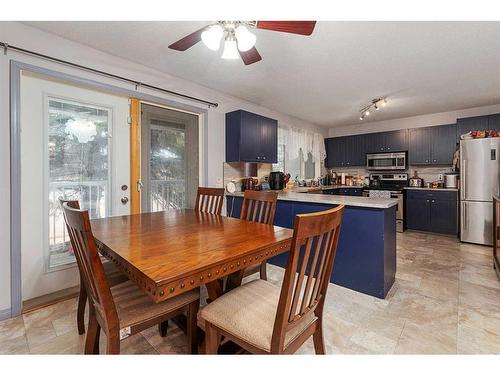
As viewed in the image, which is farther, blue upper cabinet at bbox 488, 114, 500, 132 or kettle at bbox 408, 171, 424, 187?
kettle at bbox 408, 171, 424, 187

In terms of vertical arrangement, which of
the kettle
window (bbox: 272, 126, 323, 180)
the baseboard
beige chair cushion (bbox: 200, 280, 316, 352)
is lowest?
the baseboard

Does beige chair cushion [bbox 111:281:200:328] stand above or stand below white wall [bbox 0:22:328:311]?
below

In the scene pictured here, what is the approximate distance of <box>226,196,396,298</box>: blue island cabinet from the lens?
2.14 meters

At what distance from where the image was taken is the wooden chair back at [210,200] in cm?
246

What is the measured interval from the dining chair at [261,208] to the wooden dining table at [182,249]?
11.0 inches

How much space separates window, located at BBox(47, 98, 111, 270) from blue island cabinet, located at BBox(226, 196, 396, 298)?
7.56 feet

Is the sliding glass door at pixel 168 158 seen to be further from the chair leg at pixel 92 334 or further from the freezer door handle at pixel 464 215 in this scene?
the freezer door handle at pixel 464 215

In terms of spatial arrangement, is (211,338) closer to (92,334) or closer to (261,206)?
(92,334)

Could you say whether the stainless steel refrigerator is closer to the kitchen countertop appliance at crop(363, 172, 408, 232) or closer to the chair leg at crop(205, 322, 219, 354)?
the kitchen countertop appliance at crop(363, 172, 408, 232)

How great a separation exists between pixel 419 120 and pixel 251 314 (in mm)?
5531

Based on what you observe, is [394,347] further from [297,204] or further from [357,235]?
[297,204]

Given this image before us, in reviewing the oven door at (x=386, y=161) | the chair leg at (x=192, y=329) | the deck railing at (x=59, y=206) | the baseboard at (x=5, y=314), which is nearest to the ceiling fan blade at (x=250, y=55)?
the chair leg at (x=192, y=329)

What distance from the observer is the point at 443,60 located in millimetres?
2553

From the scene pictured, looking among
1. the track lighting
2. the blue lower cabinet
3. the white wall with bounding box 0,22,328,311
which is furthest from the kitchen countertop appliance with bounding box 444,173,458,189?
the white wall with bounding box 0,22,328,311
